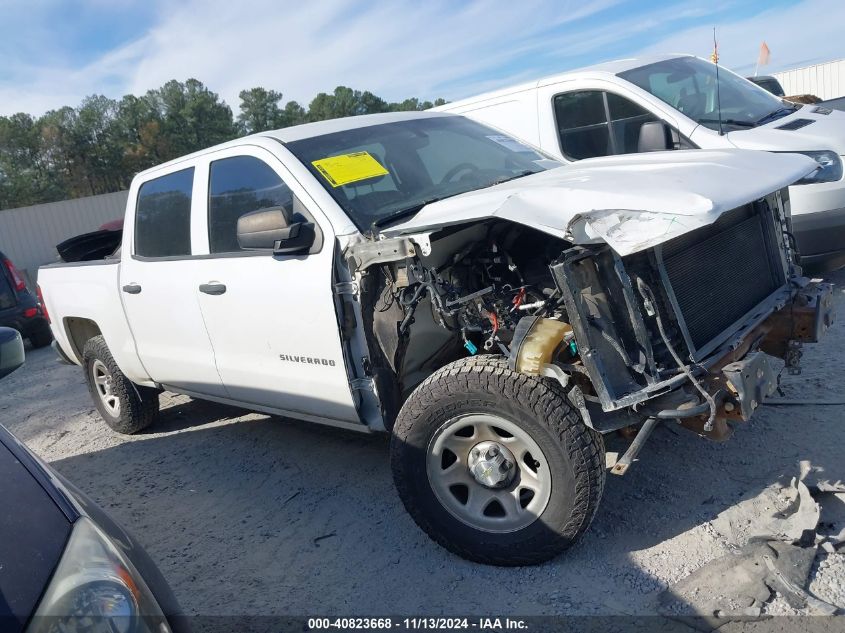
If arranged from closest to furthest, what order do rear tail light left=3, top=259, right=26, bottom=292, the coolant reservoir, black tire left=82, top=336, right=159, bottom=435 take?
the coolant reservoir < black tire left=82, top=336, right=159, bottom=435 < rear tail light left=3, top=259, right=26, bottom=292

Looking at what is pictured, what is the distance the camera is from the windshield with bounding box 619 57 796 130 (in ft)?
19.5

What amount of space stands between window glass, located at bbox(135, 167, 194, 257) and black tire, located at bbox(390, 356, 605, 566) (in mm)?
1965

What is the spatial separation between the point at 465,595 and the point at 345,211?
177 cm

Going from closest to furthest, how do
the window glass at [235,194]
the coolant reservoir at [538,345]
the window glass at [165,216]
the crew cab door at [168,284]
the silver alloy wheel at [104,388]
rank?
the coolant reservoir at [538,345] → the window glass at [235,194] → the crew cab door at [168,284] → the window glass at [165,216] → the silver alloy wheel at [104,388]

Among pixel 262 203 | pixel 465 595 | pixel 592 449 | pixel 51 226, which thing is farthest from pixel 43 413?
pixel 51 226

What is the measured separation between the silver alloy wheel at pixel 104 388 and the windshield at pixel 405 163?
8.95 ft

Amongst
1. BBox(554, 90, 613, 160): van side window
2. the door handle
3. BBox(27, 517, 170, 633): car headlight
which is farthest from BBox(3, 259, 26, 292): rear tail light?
BBox(27, 517, 170, 633): car headlight

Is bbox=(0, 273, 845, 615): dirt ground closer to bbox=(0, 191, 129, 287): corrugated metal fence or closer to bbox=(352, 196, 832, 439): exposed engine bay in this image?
bbox=(352, 196, 832, 439): exposed engine bay

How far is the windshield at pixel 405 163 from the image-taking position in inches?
135

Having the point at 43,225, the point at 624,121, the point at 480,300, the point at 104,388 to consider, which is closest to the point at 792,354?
the point at 480,300

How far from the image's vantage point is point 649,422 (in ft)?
8.98

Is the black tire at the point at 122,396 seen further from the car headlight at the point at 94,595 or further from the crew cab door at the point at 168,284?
the car headlight at the point at 94,595

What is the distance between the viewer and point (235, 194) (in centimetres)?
388

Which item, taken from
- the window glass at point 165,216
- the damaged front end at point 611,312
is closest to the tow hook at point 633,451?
the damaged front end at point 611,312
